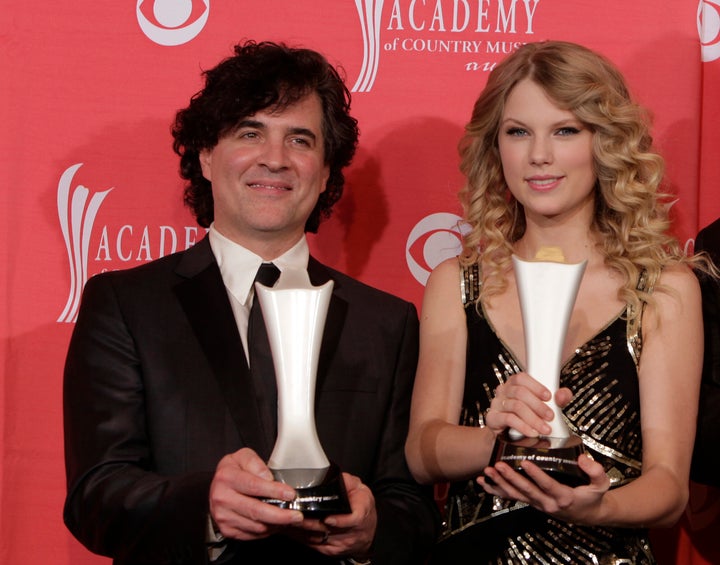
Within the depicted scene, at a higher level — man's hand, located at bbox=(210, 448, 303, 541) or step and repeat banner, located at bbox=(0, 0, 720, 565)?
step and repeat banner, located at bbox=(0, 0, 720, 565)

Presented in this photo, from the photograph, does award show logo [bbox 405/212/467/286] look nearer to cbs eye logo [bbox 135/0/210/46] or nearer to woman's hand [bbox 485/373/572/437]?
cbs eye logo [bbox 135/0/210/46]

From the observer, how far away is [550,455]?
151 cm

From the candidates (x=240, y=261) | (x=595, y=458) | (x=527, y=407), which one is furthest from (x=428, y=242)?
(x=527, y=407)

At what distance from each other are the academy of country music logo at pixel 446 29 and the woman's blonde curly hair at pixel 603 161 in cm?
39

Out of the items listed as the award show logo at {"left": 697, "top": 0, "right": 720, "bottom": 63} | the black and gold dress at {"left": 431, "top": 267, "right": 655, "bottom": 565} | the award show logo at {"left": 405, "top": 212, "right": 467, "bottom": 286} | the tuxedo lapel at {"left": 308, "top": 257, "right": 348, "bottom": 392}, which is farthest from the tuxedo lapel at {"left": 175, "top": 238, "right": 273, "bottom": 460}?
the award show logo at {"left": 697, "top": 0, "right": 720, "bottom": 63}

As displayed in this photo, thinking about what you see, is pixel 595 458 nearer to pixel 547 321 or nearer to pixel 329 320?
pixel 547 321

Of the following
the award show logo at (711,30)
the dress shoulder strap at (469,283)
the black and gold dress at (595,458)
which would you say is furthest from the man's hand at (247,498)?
the award show logo at (711,30)

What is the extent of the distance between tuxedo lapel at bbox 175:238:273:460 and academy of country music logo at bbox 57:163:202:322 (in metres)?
0.49

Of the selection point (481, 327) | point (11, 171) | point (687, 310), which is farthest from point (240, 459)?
point (11, 171)

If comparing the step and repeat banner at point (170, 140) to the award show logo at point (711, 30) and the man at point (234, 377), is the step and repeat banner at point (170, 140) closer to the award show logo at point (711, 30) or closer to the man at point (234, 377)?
the award show logo at point (711, 30)

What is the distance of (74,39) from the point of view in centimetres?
241

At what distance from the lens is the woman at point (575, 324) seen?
72.9 inches

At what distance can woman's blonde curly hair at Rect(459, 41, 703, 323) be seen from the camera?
1967 mm

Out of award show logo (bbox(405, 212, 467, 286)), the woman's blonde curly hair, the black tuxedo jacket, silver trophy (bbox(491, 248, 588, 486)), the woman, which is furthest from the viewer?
award show logo (bbox(405, 212, 467, 286))
